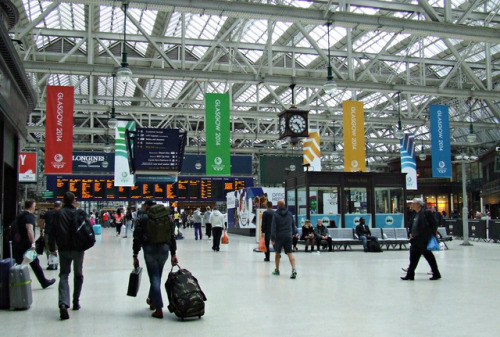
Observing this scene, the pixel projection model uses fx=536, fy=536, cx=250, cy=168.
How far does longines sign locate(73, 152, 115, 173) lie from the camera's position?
102 feet

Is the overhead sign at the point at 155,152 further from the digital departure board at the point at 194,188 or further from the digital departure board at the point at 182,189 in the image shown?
the digital departure board at the point at 194,188

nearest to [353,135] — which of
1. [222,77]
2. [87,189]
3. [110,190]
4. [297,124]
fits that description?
[297,124]

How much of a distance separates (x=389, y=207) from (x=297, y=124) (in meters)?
5.97

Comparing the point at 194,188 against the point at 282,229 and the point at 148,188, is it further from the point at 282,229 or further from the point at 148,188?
the point at 282,229

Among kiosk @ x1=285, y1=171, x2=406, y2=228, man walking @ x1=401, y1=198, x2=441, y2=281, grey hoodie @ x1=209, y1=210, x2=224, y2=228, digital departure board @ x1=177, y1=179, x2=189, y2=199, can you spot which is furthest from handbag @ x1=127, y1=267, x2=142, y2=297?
digital departure board @ x1=177, y1=179, x2=189, y2=199

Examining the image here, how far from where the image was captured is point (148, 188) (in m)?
33.8

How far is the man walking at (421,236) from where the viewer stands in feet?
32.1

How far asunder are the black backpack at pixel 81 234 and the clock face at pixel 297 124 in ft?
41.3

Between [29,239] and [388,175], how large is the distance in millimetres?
16077

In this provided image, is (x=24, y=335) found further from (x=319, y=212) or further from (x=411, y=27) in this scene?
(x=319, y=212)

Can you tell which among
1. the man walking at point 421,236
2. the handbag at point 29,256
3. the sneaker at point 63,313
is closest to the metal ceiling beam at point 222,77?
the man walking at point 421,236

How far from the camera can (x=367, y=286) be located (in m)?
9.09

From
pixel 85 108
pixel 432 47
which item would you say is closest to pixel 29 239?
pixel 85 108

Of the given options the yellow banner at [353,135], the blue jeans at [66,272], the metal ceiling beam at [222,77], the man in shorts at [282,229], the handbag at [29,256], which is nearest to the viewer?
the blue jeans at [66,272]
